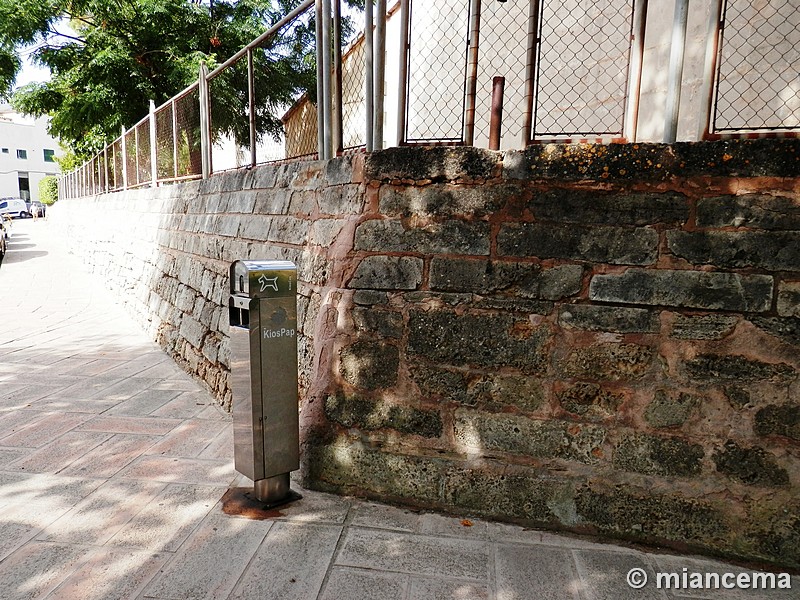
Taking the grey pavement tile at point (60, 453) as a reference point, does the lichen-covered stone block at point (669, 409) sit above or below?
above

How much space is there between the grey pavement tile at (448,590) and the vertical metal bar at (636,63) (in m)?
2.05

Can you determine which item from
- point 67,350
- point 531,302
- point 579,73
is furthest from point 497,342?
point 67,350

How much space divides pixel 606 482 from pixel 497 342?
81 centimetres

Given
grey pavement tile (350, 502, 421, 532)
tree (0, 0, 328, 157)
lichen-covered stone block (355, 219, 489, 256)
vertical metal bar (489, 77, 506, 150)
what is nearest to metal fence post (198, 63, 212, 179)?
lichen-covered stone block (355, 219, 489, 256)

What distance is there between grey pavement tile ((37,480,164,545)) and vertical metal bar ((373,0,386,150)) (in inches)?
86.5

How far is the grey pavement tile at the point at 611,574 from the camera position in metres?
2.29

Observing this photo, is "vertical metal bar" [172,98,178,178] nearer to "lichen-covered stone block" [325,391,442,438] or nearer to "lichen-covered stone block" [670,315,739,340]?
"lichen-covered stone block" [325,391,442,438]

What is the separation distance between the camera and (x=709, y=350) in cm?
251

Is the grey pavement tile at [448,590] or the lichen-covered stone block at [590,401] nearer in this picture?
the grey pavement tile at [448,590]

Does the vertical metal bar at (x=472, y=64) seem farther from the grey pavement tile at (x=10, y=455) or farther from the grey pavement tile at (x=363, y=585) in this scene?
the grey pavement tile at (x=10, y=455)

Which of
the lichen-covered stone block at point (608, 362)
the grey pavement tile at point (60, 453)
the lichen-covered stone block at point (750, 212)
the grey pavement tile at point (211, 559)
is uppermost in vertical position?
the lichen-covered stone block at point (750, 212)

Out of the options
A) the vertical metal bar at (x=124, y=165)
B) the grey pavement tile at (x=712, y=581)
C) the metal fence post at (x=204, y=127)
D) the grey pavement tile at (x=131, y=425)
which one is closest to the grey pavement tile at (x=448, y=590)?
the grey pavement tile at (x=712, y=581)

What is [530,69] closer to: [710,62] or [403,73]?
[403,73]

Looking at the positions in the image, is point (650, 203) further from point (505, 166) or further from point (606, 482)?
point (606, 482)
